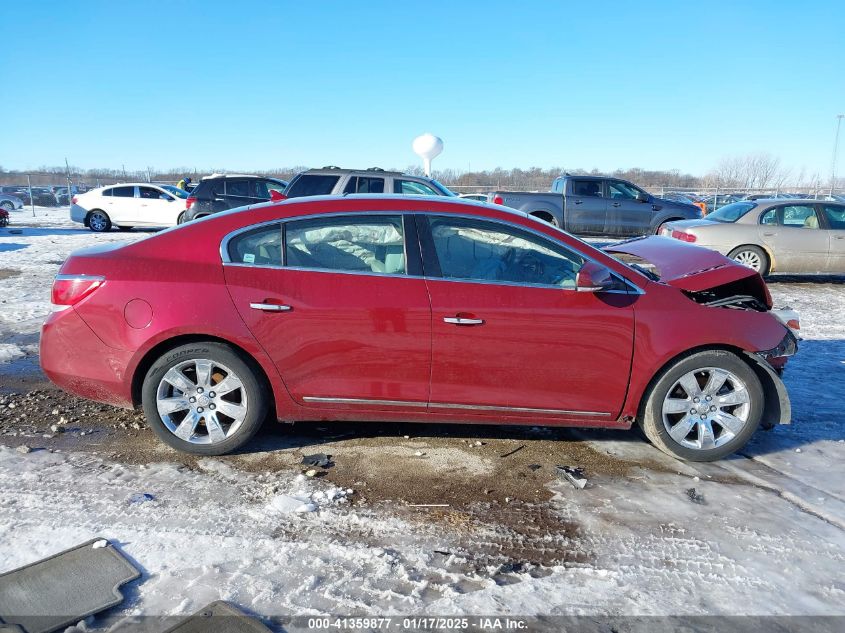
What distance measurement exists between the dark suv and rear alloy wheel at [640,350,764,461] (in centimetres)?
1311

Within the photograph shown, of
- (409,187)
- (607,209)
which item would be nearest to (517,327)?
(409,187)

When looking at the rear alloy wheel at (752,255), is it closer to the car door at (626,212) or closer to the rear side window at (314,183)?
the car door at (626,212)

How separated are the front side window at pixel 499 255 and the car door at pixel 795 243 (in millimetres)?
8608

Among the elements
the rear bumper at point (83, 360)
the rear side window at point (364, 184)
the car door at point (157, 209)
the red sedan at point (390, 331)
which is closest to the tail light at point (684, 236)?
the rear side window at point (364, 184)

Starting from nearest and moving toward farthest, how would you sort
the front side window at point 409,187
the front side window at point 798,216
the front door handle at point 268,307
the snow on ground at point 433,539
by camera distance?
1. the snow on ground at point 433,539
2. the front door handle at point 268,307
3. the front side window at point 798,216
4. the front side window at point 409,187

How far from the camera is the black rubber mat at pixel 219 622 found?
94.7 inches

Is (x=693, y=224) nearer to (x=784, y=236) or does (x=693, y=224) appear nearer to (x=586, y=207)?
(x=784, y=236)

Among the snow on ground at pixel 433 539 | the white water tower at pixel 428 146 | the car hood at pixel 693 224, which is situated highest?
the white water tower at pixel 428 146

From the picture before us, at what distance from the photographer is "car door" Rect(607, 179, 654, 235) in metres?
16.1

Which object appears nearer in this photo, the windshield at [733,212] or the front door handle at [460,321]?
the front door handle at [460,321]

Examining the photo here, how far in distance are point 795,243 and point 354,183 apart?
26.6 ft

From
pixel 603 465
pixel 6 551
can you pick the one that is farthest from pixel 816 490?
pixel 6 551

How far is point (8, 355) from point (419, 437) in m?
4.35

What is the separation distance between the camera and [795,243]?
10.7 m
